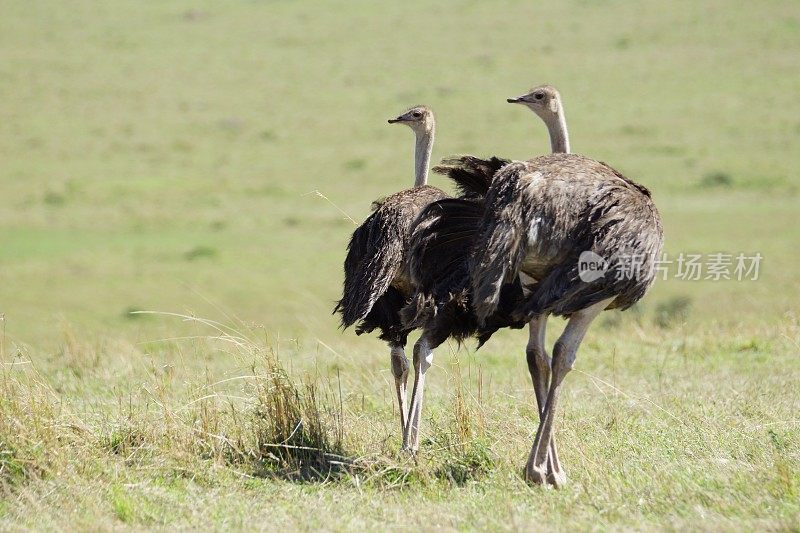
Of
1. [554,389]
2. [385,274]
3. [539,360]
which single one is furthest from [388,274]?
[554,389]

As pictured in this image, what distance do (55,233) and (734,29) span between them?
3529 centimetres

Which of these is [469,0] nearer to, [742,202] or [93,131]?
[93,131]

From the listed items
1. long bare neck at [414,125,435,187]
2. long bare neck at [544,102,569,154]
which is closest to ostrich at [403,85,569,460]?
long bare neck at [544,102,569,154]

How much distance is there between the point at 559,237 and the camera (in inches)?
233

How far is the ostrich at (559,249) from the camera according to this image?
5.86 metres

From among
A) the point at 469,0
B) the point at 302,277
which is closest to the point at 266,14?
the point at 469,0

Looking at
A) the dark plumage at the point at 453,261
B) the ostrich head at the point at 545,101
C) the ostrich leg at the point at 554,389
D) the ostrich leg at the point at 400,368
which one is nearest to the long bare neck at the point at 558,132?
the ostrich head at the point at 545,101

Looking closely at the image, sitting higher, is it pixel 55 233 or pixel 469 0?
pixel 469 0

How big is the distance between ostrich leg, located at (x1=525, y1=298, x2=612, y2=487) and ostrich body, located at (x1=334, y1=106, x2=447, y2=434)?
1.10 m

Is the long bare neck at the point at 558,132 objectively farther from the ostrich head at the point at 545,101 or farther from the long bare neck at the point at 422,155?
the long bare neck at the point at 422,155

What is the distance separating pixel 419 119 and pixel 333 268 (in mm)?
16424

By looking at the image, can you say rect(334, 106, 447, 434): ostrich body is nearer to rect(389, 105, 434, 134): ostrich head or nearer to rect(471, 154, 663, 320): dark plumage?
rect(471, 154, 663, 320): dark plumage

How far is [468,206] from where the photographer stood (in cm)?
641

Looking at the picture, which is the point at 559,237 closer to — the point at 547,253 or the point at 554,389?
the point at 547,253
